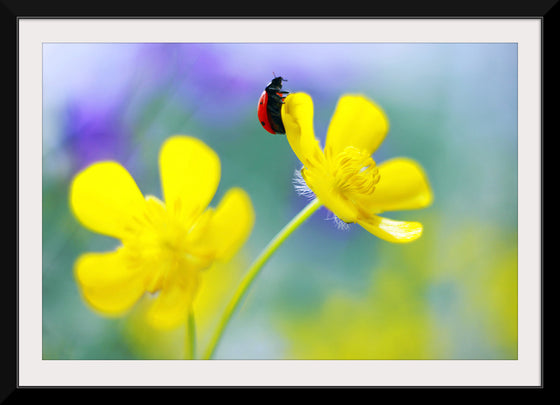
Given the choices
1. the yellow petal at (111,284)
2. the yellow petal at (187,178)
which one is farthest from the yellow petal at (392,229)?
the yellow petal at (111,284)

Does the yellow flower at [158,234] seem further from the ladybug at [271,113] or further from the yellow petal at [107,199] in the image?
the ladybug at [271,113]

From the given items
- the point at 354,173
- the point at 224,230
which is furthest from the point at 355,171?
the point at 224,230

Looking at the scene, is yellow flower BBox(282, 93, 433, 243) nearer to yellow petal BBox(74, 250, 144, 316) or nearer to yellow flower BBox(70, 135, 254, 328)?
yellow flower BBox(70, 135, 254, 328)

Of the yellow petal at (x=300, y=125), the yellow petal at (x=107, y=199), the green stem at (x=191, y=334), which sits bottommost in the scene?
the green stem at (x=191, y=334)

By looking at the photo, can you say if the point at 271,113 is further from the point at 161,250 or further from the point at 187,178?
the point at 161,250

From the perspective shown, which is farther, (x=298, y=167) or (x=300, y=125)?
(x=298, y=167)
